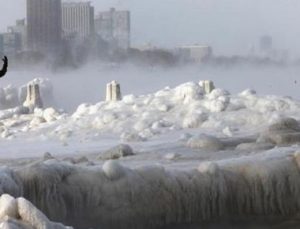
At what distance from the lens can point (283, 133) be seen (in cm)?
1309

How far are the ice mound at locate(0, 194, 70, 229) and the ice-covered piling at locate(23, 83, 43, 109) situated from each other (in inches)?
864

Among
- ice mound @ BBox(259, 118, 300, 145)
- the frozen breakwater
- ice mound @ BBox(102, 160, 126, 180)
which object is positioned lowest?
ice mound @ BBox(259, 118, 300, 145)

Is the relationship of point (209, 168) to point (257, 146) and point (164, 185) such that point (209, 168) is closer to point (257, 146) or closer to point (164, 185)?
point (164, 185)

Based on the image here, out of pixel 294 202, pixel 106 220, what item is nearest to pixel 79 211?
pixel 106 220

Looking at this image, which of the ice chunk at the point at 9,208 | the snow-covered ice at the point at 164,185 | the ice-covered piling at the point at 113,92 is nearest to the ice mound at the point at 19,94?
the ice-covered piling at the point at 113,92

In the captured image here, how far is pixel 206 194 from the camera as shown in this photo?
27.1ft

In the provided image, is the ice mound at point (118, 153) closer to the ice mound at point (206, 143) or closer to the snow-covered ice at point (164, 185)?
the snow-covered ice at point (164, 185)

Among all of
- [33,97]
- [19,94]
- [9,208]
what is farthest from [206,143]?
[19,94]

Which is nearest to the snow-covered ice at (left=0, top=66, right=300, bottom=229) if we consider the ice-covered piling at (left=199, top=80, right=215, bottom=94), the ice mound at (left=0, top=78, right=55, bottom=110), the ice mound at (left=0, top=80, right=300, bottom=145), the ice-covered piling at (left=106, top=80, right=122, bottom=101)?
the ice mound at (left=0, top=80, right=300, bottom=145)

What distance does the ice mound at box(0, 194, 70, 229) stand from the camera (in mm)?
5105

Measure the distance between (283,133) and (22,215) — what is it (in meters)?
8.46

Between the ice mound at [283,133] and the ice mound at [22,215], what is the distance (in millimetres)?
7714

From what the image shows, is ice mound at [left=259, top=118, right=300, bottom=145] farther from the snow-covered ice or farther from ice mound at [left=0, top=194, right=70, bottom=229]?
ice mound at [left=0, top=194, right=70, bottom=229]

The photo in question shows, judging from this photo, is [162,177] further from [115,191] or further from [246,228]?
[246,228]
